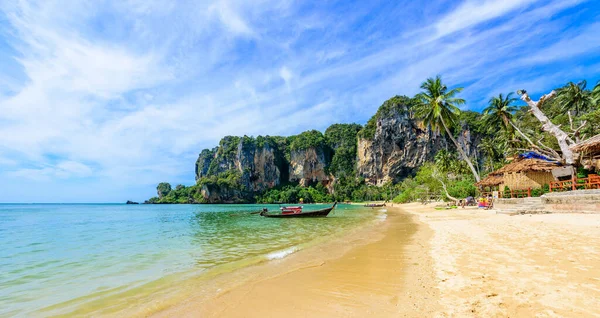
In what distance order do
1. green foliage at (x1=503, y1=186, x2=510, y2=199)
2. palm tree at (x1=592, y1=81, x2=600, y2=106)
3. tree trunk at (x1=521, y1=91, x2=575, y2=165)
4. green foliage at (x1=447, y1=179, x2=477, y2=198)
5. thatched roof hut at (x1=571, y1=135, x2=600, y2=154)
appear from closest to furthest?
thatched roof hut at (x1=571, y1=135, x2=600, y2=154) < tree trunk at (x1=521, y1=91, x2=575, y2=165) < green foliage at (x1=503, y1=186, x2=510, y2=199) < palm tree at (x1=592, y1=81, x2=600, y2=106) < green foliage at (x1=447, y1=179, x2=477, y2=198)

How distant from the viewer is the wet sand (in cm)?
360

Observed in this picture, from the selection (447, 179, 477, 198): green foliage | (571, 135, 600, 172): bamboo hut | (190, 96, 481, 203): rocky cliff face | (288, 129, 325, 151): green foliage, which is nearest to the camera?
(571, 135, 600, 172): bamboo hut

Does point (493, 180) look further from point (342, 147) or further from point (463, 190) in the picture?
point (342, 147)

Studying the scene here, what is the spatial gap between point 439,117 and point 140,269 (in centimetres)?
2842

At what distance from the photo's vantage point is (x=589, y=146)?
1438 centimetres

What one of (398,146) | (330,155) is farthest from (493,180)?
(330,155)

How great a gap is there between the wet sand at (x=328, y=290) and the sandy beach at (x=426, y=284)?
0.6 inches

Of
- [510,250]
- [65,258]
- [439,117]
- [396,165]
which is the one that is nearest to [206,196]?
[396,165]

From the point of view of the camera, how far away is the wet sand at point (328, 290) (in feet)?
11.8

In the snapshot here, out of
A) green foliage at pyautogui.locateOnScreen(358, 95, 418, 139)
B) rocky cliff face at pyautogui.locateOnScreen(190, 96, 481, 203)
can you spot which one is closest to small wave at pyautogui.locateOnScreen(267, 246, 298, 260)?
green foliage at pyautogui.locateOnScreen(358, 95, 418, 139)

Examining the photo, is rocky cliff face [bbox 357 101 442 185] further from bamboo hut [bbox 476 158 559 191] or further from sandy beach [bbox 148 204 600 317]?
sandy beach [bbox 148 204 600 317]

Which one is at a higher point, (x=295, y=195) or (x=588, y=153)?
(x=588, y=153)

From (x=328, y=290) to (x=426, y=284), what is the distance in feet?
5.03

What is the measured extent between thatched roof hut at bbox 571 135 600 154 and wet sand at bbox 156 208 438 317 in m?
14.6
